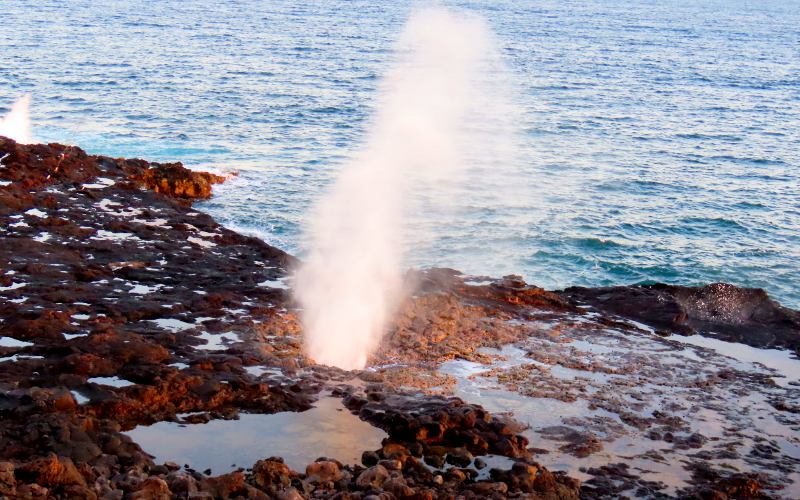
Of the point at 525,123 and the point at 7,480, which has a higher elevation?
the point at 7,480

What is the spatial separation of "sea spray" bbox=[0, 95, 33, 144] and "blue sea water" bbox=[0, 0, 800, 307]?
0.77m

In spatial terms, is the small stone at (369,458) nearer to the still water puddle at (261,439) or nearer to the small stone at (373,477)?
the still water puddle at (261,439)

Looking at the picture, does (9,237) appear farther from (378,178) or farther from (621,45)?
(621,45)

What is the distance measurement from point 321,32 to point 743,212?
47769mm

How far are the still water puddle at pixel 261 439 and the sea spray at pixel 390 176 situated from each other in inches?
103

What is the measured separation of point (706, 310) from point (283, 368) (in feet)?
33.2

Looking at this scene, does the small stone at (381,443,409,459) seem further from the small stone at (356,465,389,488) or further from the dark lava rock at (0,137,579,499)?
the small stone at (356,465,389,488)

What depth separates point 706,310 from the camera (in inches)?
799

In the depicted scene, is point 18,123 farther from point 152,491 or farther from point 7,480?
point 152,491

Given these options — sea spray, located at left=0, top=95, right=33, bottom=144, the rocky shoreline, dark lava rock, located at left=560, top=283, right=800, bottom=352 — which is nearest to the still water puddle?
the rocky shoreline

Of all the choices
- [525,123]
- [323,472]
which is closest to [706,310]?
[323,472]

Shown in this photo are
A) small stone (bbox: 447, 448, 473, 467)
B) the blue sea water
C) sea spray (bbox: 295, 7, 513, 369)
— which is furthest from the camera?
the blue sea water

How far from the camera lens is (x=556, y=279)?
81.6 ft

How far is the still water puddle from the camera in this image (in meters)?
12.1
